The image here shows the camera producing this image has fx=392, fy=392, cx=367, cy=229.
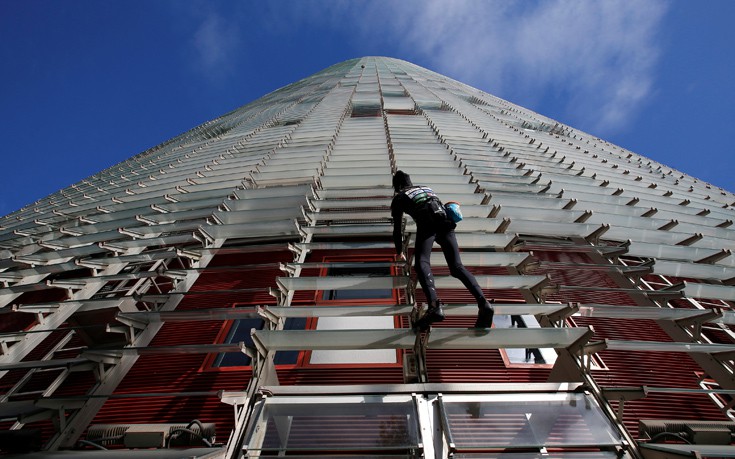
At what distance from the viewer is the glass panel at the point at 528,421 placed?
218 cm

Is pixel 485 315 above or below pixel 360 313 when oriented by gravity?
below

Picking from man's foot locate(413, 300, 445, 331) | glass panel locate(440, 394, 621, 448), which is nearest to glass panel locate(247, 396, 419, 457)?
glass panel locate(440, 394, 621, 448)

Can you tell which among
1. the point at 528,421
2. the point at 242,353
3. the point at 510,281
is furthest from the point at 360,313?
the point at 242,353

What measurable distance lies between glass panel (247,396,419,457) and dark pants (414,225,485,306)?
0.74m

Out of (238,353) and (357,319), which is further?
(357,319)

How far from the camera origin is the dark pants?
2.74 m

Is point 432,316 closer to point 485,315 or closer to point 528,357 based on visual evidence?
point 485,315

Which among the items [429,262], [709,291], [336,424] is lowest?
[336,424]

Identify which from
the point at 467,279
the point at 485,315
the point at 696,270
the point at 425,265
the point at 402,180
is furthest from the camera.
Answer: the point at 696,270

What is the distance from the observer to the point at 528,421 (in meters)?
2.28

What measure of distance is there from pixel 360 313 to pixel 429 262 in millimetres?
677

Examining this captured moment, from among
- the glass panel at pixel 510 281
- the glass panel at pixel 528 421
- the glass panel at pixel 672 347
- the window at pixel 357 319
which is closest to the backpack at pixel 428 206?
the glass panel at pixel 510 281

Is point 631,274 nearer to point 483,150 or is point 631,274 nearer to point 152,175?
point 483,150

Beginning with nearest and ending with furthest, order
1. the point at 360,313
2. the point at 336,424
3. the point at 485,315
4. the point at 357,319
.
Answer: the point at 336,424, the point at 485,315, the point at 360,313, the point at 357,319
